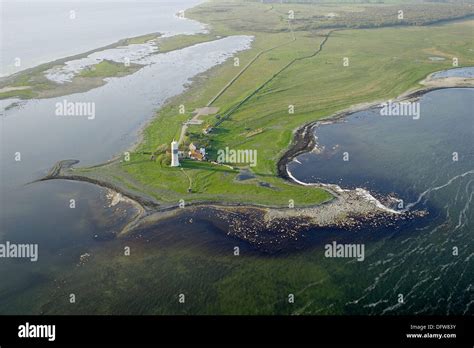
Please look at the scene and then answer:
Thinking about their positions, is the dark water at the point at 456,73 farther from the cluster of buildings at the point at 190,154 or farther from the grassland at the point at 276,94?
the cluster of buildings at the point at 190,154

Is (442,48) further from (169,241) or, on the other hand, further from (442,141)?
(169,241)

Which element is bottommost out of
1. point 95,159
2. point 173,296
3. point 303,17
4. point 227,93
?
point 173,296

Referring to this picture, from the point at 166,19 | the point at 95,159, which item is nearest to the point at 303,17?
the point at 166,19

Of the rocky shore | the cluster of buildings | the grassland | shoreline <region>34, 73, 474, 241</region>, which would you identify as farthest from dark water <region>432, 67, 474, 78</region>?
the cluster of buildings

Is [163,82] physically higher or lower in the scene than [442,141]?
higher

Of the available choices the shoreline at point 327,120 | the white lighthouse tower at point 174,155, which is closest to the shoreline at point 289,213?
the shoreline at point 327,120

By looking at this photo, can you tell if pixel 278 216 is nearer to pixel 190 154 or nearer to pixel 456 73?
pixel 190 154

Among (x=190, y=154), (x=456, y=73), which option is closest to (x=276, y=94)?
(x=190, y=154)

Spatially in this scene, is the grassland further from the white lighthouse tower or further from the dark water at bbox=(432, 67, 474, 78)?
the dark water at bbox=(432, 67, 474, 78)
